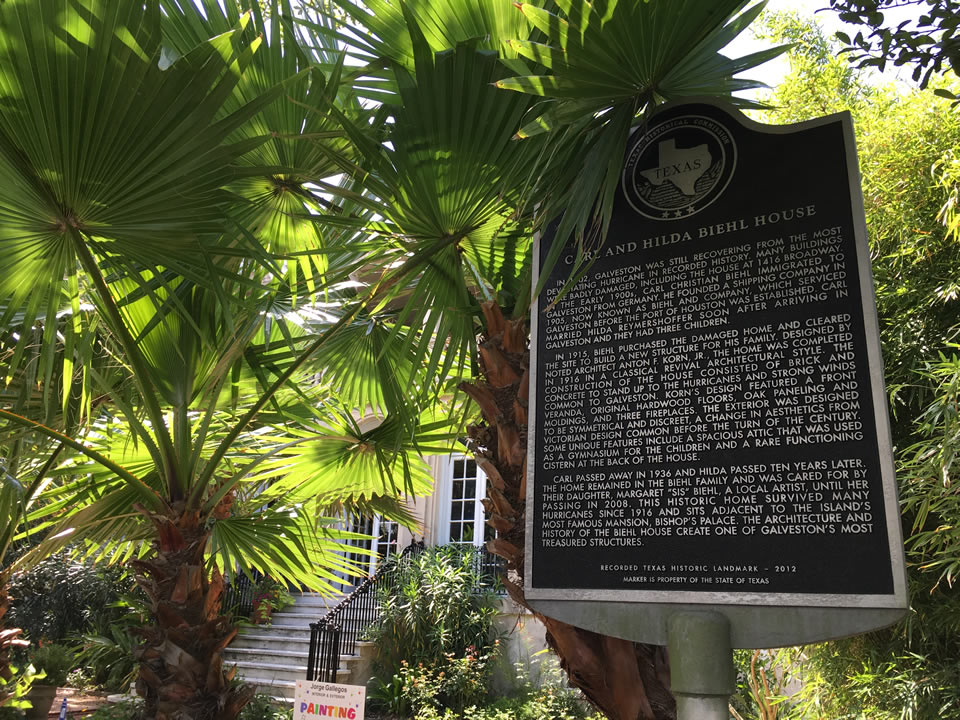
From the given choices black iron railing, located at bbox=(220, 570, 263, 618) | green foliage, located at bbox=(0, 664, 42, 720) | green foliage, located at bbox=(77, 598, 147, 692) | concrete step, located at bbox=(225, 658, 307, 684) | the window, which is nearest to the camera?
green foliage, located at bbox=(0, 664, 42, 720)

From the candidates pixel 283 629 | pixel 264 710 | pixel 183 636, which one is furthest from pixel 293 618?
pixel 183 636

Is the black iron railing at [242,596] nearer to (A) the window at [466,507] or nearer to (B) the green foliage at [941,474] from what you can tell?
(A) the window at [466,507]

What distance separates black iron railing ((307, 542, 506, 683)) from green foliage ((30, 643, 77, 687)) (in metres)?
3.93

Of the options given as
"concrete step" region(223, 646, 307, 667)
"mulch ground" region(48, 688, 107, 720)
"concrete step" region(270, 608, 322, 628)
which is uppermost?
"concrete step" region(270, 608, 322, 628)

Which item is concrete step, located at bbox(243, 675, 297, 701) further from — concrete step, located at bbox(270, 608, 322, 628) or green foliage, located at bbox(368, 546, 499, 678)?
concrete step, located at bbox(270, 608, 322, 628)

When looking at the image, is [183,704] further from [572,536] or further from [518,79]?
[518,79]

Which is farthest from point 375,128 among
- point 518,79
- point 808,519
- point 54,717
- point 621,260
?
point 54,717

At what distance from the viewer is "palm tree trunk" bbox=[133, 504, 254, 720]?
3717 mm

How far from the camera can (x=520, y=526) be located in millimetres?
3160

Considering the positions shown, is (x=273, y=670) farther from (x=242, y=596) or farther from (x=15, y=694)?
(x=15, y=694)

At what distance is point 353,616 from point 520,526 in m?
8.39

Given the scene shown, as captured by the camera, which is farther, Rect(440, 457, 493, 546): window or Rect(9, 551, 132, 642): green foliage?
Rect(9, 551, 132, 642): green foliage

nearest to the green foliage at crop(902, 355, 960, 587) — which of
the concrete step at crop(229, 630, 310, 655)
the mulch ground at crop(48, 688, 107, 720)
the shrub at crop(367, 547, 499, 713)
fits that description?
the shrub at crop(367, 547, 499, 713)

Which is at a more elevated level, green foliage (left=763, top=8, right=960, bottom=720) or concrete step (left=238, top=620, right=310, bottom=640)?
green foliage (left=763, top=8, right=960, bottom=720)
